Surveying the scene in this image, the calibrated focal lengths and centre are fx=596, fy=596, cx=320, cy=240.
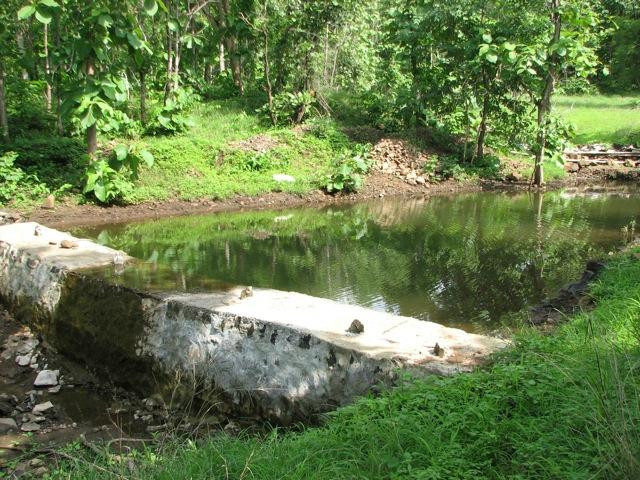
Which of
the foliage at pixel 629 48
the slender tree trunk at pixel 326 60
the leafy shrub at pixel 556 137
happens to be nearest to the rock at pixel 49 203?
the slender tree trunk at pixel 326 60

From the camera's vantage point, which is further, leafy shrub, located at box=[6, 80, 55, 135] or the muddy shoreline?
leafy shrub, located at box=[6, 80, 55, 135]

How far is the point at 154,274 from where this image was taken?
7012 mm

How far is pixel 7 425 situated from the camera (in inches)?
210

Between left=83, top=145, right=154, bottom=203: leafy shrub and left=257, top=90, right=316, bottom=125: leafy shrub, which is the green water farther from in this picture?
left=257, top=90, right=316, bottom=125: leafy shrub

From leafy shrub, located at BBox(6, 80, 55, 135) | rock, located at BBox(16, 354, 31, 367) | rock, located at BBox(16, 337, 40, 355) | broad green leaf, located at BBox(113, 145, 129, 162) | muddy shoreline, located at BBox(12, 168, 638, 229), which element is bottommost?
rock, located at BBox(16, 354, 31, 367)

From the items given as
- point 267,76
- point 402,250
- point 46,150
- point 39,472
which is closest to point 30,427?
point 39,472

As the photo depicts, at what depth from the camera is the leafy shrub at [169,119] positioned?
1688 cm

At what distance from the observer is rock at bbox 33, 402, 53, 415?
5.69 m

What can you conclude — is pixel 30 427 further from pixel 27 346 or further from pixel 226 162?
pixel 226 162

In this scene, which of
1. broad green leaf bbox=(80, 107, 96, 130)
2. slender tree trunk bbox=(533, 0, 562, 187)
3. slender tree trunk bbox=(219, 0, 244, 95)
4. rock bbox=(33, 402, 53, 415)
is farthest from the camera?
slender tree trunk bbox=(219, 0, 244, 95)

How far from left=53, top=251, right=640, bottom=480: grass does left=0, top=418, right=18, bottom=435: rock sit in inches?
55.1

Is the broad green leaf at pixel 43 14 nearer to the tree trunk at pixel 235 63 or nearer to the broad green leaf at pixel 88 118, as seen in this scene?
the broad green leaf at pixel 88 118

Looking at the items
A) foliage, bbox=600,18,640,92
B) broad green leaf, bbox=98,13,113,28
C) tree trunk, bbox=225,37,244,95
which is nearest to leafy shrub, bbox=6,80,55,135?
broad green leaf, bbox=98,13,113,28

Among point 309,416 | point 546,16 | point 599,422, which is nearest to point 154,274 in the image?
point 309,416
